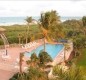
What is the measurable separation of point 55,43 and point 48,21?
10683 mm

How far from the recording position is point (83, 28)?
44719 mm

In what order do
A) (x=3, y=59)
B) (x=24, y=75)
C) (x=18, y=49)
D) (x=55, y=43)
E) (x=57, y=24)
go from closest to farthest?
(x=24, y=75), (x=3, y=59), (x=57, y=24), (x=18, y=49), (x=55, y=43)

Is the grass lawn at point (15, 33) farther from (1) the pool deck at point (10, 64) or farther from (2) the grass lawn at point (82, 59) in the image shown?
(2) the grass lawn at point (82, 59)

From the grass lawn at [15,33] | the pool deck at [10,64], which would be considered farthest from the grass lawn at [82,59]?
the grass lawn at [15,33]

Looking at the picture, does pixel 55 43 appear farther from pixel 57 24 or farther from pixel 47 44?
pixel 57 24

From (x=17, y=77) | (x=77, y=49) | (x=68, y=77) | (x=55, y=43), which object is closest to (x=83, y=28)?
(x=55, y=43)

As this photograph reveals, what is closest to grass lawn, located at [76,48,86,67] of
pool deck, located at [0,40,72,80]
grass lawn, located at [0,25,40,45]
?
pool deck, located at [0,40,72,80]

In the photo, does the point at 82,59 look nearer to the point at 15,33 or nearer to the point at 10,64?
the point at 10,64

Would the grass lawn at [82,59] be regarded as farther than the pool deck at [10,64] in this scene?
Yes

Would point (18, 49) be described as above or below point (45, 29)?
below

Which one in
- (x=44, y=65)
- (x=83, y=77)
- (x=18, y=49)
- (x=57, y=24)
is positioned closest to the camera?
(x=83, y=77)

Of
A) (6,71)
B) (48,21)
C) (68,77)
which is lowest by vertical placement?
(6,71)

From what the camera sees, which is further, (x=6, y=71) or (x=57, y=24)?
(x=57, y=24)

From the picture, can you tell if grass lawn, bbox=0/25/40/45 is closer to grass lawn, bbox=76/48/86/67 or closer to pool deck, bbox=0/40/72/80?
pool deck, bbox=0/40/72/80
